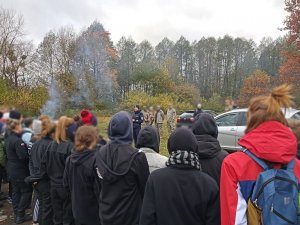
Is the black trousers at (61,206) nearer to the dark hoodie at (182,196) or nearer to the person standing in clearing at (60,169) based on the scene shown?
the person standing in clearing at (60,169)

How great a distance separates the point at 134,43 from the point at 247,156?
6035 centimetres

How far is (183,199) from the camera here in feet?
8.18

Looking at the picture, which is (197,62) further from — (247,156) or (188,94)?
(247,156)

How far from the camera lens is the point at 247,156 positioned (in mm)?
2125

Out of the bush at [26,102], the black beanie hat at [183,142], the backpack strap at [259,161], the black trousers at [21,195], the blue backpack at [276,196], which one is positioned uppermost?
the bush at [26,102]

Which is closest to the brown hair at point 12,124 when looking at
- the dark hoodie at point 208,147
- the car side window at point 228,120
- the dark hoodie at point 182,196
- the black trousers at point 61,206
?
the black trousers at point 61,206

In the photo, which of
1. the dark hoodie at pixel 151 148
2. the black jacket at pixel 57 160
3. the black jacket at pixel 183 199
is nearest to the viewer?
the black jacket at pixel 183 199

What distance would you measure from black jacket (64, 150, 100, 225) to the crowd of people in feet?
0.04

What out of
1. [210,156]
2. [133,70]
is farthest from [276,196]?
[133,70]

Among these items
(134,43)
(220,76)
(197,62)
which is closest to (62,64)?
(134,43)

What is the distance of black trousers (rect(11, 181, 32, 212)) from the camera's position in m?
5.70

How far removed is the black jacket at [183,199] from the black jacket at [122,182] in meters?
0.62

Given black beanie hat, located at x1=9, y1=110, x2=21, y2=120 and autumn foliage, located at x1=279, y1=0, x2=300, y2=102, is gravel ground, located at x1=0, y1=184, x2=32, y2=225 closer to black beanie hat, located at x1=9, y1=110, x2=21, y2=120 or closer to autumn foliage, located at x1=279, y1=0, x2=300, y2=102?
black beanie hat, located at x1=9, y1=110, x2=21, y2=120

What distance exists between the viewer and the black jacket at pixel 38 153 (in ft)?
15.9
